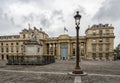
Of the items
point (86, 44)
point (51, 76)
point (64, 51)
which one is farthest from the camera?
point (64, 51)

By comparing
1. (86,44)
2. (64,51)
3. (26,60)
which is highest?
(86,44)

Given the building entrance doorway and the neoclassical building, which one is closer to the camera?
the neoclassical building

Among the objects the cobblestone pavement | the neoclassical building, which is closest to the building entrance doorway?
the neoclassical building

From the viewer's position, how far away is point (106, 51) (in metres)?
Answer: 71.8

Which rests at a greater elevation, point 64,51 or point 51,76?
point 51,76

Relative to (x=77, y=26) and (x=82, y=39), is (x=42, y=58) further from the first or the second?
(x=82, y=39)

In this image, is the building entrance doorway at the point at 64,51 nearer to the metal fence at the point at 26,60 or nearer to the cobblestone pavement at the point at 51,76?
the metal fence at the point at 26,60

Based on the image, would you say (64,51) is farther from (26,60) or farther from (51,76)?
(51,76)

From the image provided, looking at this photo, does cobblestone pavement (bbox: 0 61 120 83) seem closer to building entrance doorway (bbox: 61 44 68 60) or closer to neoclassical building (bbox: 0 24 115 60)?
neoclassical building (bbox: 0 24 115 60)

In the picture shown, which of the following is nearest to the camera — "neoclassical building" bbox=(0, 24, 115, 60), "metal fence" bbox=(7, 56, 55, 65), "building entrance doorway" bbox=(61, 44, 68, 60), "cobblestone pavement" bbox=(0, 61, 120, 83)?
"cobblestone pavement" bbox=(0, 61, 120, 83)

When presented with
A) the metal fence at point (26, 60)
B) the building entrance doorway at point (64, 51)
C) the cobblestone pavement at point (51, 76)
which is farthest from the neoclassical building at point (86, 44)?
the cobblestone pavement at point (51, 76)

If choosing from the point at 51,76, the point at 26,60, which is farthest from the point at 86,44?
the point at 51,76

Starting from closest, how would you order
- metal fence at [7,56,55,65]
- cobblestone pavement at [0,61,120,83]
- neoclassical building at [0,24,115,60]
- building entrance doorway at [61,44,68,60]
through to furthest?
1. cobblestone pavement at [0,61,120,83]
2. metal fence at [7,56,55,65]
3. neoclassical building at [0,24,115,60]
4. building entrance doorway at [61,44,68,60]

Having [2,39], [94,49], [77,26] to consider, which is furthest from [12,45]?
[77,26]
